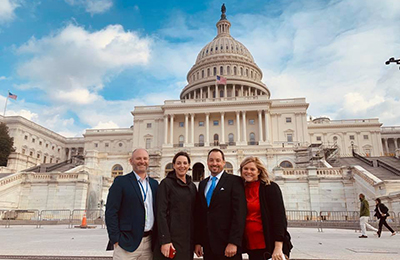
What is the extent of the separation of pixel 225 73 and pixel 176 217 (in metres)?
87.6

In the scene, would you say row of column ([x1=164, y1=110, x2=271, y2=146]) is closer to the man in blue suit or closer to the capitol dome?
the capitol dome

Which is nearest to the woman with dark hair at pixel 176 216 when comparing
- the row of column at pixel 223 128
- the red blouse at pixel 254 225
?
the red blouse at pixel 254 225

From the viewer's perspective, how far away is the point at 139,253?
474 cm

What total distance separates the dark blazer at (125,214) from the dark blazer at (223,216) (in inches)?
32.1

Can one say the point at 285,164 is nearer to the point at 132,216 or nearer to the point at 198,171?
the point at 198,171

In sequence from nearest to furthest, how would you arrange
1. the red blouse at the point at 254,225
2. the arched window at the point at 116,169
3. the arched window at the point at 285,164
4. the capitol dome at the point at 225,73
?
the red blouse at the point at 254,225 → the arched window at the point at 285,164 → the arched window at the point at 116,169 → the capitol dome at the point at 225,73

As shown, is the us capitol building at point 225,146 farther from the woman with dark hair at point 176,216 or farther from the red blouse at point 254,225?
the woman with dark hair at point 176,216

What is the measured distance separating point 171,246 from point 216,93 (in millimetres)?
77075

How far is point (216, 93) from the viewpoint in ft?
265

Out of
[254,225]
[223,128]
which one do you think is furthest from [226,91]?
[254,225]

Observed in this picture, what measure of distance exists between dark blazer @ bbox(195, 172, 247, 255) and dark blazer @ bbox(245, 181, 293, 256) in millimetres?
329

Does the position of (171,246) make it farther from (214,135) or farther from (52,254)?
(214,135)

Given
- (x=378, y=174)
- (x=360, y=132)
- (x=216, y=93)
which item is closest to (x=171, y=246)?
(x=378, y=174)

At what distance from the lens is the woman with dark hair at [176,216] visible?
459 centimetres
